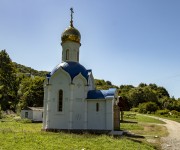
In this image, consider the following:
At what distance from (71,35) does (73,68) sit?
3599mm

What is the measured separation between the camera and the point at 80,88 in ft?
78.6

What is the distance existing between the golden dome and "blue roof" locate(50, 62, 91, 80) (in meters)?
2.56

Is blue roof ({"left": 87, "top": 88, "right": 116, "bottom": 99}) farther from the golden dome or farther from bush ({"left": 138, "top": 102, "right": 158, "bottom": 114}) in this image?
bush ({"left": 138, "top": 102, "right": 158, "bottom": 114})

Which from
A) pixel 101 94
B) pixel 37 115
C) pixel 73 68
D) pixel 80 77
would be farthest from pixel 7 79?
pixel 101 94

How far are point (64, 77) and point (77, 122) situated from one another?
4.43m

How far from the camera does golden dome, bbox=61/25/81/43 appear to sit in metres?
25.7

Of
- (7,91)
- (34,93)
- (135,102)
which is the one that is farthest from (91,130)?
(135,102)

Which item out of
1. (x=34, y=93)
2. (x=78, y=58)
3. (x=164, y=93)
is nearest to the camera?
(x=78, y=58)

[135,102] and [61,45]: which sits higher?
[61,45]

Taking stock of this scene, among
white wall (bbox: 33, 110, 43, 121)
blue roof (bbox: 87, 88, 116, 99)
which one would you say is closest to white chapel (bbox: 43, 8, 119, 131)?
blue roof (bbox: 87, 88, 116, 99)

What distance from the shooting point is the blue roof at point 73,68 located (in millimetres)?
24181

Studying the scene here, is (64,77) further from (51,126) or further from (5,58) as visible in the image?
(5,58)

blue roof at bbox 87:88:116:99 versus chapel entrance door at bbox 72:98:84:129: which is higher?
blue roof at bbox 87:88:116:99

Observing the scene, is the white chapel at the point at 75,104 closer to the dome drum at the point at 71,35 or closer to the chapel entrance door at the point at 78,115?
the chapel entrance door at the point at 78,115
